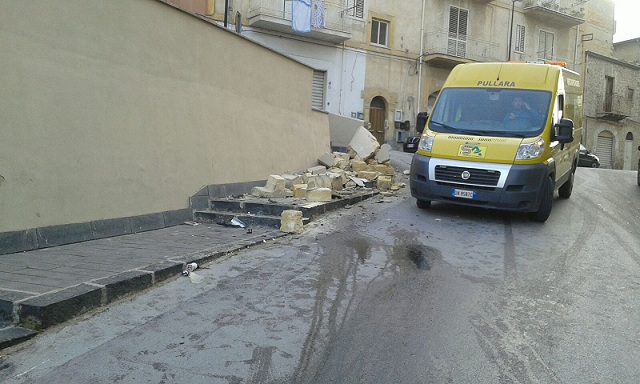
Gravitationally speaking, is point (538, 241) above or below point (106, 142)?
below

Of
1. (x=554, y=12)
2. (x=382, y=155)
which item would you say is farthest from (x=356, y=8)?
(x=554, y=12)

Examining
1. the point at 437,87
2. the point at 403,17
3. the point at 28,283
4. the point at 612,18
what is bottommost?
the point at 28,283

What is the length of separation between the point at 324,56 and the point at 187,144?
17.0 metres

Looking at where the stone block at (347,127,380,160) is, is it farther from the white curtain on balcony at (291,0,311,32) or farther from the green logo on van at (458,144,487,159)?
the white curtain on balcony at (291,0,311,32)

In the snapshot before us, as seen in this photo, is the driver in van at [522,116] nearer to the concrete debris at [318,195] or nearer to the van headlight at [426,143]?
the van headlight at [426,143]

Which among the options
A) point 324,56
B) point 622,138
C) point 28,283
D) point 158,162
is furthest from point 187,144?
point 622,138

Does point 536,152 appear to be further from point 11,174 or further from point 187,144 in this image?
point 11,174

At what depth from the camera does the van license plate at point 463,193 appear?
27.8 feet

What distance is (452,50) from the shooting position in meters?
27.6

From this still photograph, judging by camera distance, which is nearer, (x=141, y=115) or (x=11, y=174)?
(x=11, y=174)

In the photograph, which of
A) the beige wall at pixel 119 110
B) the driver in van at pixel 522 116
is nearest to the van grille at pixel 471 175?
the driver in van at pixel 522 116

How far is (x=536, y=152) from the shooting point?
27.6 ft

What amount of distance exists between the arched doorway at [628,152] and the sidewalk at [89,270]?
118ft

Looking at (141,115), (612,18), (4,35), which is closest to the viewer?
(4,35)
